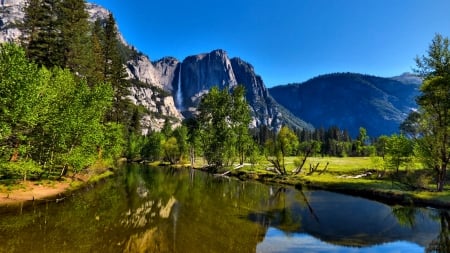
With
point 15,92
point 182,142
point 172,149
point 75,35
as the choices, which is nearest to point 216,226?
point 15,92

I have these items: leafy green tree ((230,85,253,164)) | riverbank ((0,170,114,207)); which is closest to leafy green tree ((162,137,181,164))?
leafy green tree ((230,85,253,164))

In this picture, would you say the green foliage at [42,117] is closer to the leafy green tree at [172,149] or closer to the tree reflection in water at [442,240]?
the tree reflection in water at [442,240]

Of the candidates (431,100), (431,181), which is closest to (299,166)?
(431,181)

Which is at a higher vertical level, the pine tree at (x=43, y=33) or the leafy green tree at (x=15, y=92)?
the pine tree at (x=43, y=33)

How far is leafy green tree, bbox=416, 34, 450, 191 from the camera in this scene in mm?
42938

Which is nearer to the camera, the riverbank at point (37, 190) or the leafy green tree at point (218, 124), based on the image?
the riverbank at point (37, 190)

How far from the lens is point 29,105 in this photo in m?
32.4

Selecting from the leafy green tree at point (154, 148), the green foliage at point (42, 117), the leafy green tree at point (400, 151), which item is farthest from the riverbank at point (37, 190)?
the leafy green tree at point (154, 148)

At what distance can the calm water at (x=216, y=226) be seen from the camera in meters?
20.4

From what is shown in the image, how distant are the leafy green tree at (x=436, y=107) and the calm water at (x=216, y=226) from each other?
12190 millimetres

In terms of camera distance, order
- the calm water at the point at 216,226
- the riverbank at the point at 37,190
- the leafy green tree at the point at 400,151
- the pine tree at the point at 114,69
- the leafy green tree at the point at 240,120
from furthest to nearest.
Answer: the leafy green tree at the point at 240,120 → the pine tree at the point at 114,69 → the leafy green tree at the point at 400,151 → the riverbank at the point at 37,190 → the calm water at the point at 216,226

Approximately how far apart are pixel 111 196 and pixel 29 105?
14.0 meters

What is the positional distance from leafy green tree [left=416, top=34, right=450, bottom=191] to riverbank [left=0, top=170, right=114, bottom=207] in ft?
155

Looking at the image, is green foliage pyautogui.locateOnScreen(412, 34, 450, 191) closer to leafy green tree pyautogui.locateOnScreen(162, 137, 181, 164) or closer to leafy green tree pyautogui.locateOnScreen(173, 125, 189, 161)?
leafy green tree pyautogui.locateOnScreen(173, 125, 189, 161)
